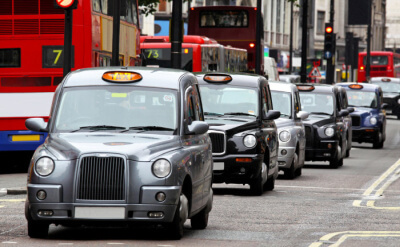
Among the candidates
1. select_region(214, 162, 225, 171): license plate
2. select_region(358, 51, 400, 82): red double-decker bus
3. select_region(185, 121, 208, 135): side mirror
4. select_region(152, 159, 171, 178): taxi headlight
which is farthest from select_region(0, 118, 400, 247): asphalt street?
select_region(358, 51, 400, 82): red double-decker bus

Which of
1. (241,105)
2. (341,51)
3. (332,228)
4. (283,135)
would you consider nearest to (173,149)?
(332,228)

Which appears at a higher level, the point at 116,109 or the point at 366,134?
the point at 116,109

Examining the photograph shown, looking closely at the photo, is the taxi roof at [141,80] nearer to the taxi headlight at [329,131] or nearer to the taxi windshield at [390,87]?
the taxi headlight at [329,131]

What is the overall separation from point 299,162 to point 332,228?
29.6 ft

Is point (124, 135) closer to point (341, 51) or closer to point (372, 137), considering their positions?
point (372, 137)

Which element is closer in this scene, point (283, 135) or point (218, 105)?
point (218, 105)

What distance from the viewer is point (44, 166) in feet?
33.3

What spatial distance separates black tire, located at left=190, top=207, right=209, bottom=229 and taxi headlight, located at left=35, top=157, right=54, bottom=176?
6.69ft

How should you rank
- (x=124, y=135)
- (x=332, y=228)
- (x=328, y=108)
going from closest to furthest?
(x=124, y=135) < (x=332, y=228) < (x=328, y=108)

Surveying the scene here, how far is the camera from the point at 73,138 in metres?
10.6

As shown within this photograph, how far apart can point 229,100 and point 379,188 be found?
11.0 ft

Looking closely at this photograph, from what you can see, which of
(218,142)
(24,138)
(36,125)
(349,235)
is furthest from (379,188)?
(36,125)

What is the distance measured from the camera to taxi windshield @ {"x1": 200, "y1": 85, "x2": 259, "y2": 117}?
659 inches

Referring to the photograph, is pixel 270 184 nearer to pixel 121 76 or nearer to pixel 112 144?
pixel 121 76
